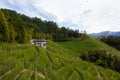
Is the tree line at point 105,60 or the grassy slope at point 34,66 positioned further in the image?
the tree line at point 105,60

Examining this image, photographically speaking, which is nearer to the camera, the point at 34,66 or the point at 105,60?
the point at 34,66

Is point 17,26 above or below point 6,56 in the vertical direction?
above

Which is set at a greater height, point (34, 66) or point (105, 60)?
point (34, 66)

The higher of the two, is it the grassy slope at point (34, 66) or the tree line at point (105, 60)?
the grassy slope at point (34, 66)

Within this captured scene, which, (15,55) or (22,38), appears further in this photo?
(22,38)

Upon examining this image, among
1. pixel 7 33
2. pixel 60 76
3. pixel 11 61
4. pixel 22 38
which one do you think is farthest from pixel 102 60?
pixel 11 61

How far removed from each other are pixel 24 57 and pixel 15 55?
2.48 metres

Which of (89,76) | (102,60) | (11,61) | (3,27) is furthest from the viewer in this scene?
(102,60)

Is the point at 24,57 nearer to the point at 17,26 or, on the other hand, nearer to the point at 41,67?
the point at 41,67

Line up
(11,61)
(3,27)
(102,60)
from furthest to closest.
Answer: (102,60) < (3,27) < (11,61)

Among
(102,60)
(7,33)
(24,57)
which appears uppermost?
(7,33)

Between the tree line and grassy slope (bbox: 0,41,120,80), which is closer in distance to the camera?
grassy slope (bbox: 0,41,120,80)

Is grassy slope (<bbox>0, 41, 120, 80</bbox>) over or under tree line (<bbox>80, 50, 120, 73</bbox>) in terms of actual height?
over

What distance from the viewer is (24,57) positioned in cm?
6781
